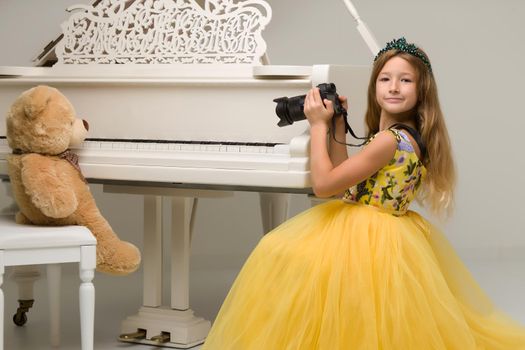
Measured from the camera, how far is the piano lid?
11.4 ft

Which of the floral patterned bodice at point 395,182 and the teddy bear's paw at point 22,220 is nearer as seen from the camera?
the floral patterned bodice at point 395,182

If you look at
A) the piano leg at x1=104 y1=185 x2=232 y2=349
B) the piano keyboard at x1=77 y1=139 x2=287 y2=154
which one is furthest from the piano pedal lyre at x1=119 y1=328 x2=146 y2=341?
the piano keyboard at x1=77 y1=139 x2=287 y2=154

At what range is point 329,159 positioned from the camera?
284 cm

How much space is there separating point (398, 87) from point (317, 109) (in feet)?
0.80

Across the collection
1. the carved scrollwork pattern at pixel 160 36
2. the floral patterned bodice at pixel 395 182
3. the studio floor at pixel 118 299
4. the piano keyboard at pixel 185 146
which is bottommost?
the studio floor at pixel 118 299

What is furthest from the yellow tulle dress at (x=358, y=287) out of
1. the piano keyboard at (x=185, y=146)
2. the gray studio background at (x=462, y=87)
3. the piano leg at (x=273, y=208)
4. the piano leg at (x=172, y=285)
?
the gray studio background at (x=462, y=87)

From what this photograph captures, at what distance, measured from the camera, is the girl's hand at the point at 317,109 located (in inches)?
113

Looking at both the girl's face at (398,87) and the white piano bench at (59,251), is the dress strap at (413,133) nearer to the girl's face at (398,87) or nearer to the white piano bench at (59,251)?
the girl's face at (398,87)

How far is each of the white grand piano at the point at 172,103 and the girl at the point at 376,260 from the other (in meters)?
0.37

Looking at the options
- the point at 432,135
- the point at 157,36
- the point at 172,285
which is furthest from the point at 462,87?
the point at 432,135

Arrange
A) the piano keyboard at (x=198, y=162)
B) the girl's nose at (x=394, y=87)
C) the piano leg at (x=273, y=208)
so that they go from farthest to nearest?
1. the piano leg at (x=273, y=208)
2. the piano keyboard at (x=198, y=162)
3. the girl's nose at (x=394, y=87)

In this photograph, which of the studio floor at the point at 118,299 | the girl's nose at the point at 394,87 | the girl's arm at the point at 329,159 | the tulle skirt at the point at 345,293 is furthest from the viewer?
the studio floor at the point at 118,299

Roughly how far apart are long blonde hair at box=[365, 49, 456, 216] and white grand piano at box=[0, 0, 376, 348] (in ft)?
1.31

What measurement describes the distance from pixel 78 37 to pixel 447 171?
1.68 metres
